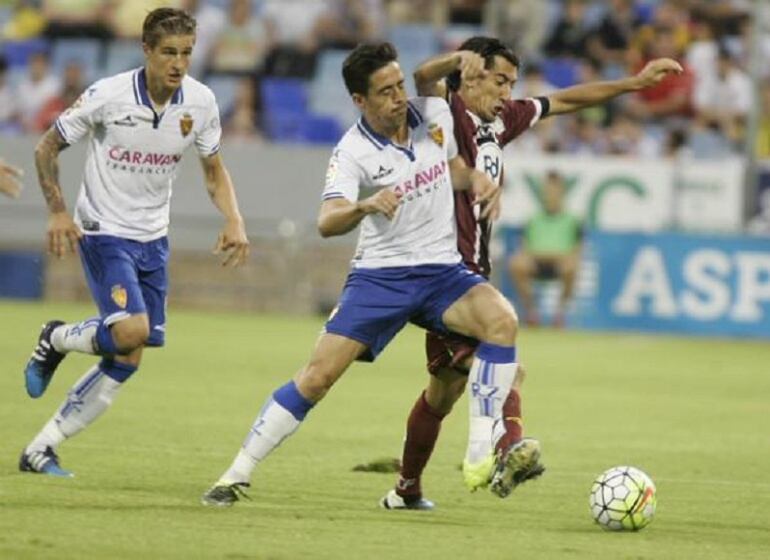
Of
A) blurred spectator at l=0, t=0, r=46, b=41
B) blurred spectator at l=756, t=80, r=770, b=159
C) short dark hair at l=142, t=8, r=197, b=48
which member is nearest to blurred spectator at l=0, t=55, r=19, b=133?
blurred spectator at l=0, t=0, r=46, b=41

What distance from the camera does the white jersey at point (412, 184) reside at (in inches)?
341

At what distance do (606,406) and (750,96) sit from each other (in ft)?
29.6

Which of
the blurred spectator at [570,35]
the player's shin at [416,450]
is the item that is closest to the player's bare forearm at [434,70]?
the player's shin at [416,450]

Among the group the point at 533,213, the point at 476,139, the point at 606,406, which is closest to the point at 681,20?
the point at 533,213

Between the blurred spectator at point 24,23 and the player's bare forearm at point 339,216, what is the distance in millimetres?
19630

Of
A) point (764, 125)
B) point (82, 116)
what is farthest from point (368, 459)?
point (764, 125)

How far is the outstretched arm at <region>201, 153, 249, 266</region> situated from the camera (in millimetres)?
9570

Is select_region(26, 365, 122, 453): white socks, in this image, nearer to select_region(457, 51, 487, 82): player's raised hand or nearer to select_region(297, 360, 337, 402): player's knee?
select_region(297, 360, 337, 402): player's knee

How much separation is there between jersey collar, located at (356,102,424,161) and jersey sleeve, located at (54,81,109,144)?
161cm

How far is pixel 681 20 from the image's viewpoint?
25.0 m

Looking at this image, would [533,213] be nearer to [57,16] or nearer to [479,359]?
[57,16]

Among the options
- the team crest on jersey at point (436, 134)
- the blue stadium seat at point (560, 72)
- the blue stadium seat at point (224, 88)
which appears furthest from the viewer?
the blue stadium seat at point (224, 88)

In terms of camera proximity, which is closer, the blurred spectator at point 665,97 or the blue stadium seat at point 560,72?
the blurred spectator at point 665,97

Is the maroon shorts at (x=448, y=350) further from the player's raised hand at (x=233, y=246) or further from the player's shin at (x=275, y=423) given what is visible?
the player's raised hand at (x=233, y=246)
